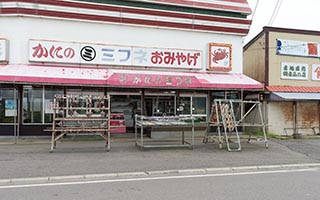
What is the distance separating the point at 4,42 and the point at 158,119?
733cm

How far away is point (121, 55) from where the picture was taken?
15078 mm

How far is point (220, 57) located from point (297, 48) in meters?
4.72

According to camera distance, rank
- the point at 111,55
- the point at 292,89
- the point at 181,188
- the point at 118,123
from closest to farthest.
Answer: the point at 181,188
the point at 111,55
the point at 118,123
the point at 292,89

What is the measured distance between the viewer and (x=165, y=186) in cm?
698

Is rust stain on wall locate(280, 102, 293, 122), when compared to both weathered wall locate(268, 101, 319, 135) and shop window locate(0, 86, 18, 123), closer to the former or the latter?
weathered wall locate(268, 101, 319, 135)

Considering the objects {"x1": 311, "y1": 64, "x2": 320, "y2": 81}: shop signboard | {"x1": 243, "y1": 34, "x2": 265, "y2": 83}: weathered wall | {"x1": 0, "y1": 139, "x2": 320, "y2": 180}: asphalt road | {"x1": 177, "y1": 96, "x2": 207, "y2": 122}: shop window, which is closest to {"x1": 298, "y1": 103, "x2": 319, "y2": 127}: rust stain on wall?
{"x1": 311, "y1": 64, "x2": 320, "y2": 81}: shop signboard

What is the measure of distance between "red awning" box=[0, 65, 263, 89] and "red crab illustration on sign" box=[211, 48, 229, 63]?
36.4 inches

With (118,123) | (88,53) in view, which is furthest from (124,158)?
(88,53)

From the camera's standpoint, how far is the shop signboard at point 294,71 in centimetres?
1761

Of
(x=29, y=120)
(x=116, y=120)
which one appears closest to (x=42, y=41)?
(x=29, y=120)

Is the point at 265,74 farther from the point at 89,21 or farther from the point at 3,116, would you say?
the point at 3,116

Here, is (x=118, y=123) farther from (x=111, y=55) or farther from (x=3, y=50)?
(x=3, y=50)

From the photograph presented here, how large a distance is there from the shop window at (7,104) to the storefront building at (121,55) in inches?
1.6

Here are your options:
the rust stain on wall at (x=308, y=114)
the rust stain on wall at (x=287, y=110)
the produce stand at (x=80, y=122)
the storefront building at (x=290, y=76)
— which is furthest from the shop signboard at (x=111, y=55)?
the rust stain on wall at (x=308, y=114)
